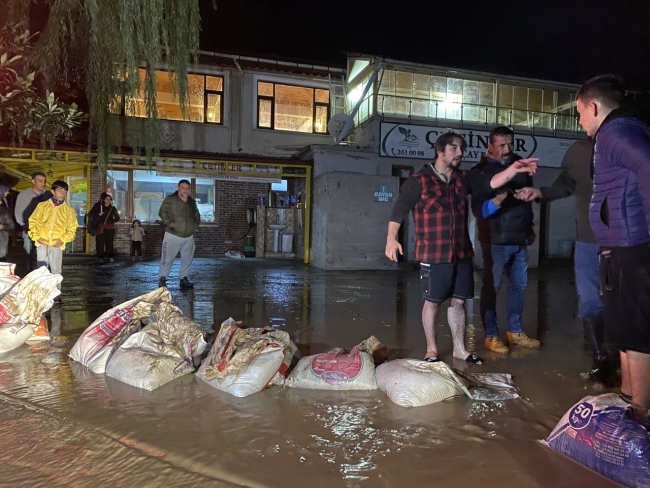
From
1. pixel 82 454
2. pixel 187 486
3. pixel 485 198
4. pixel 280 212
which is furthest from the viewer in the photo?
pixel 280 212

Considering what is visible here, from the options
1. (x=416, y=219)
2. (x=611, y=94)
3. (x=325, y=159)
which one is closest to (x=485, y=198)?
(x=416, y=219)

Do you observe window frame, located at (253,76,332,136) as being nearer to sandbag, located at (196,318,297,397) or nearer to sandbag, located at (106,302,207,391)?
sandbag, located at (106,302,207,391)

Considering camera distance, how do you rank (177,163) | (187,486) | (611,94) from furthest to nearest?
(177,163)
(611,94)
(187,486)

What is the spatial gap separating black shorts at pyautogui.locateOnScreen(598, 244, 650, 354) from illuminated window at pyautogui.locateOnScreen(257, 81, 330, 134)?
1548 cm

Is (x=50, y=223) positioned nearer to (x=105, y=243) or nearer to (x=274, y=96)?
(x=105, y=243)

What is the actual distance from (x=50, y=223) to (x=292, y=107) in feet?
39.9

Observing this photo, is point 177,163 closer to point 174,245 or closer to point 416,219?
point 174,245

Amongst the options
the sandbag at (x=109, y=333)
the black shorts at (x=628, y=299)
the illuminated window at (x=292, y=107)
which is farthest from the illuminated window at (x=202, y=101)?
the black shorts at (x=628, y=299)

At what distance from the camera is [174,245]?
8219 mm

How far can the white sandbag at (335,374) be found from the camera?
335 centimetres

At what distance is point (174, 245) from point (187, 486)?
6.45 metres

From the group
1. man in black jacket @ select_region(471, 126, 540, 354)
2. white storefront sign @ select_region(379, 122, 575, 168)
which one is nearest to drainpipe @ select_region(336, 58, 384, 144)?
white storefront sign @ select_region(379, 122, 575, 168)

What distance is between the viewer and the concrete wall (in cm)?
1191

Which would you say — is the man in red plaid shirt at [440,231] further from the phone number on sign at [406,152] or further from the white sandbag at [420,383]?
the phone number on sign at [406,152]
